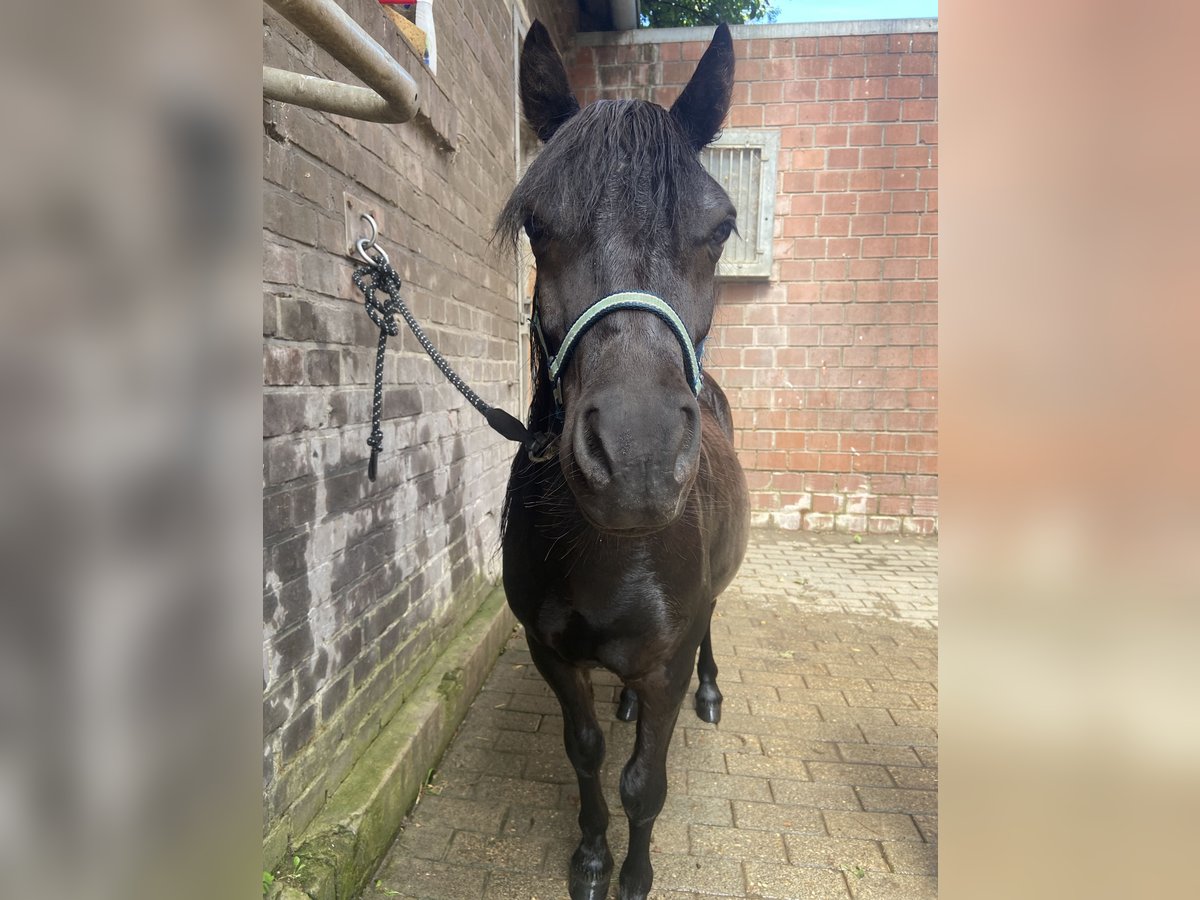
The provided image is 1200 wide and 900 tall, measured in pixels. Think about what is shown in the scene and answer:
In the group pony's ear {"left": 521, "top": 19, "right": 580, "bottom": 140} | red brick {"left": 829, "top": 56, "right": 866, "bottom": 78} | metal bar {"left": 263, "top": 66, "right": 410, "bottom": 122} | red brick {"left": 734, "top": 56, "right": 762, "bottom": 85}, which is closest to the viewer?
metal bar {"left": 263, "top": 66, "right": 410, "bottom": 122}

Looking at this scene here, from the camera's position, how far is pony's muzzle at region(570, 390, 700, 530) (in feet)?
3.87

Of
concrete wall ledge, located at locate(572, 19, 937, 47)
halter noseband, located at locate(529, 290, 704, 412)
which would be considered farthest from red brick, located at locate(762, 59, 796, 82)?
halter noseband, located at locate(529, 290, 704, 412)

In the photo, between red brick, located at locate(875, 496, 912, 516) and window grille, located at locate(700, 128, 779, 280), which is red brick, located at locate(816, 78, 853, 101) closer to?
window grille, located at locate(700, 128, 779, 280)

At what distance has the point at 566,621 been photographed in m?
1.86

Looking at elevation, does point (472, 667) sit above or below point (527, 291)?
below

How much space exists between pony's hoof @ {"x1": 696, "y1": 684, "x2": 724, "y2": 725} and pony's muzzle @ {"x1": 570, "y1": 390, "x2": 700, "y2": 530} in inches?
81.9

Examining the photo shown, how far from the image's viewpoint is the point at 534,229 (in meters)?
1.60

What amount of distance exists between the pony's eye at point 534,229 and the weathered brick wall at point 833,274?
4.74 metres

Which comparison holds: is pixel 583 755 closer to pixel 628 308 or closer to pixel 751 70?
pixel 628 308

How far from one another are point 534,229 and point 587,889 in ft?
6.10
